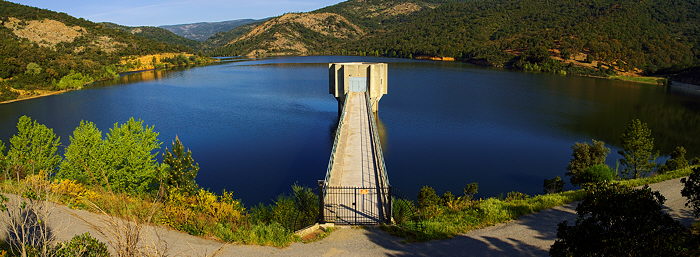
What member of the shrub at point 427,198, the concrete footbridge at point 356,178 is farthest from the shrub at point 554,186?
the concrete footbridge at point 356,178

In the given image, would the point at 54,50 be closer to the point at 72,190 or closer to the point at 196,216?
the point at 72,190

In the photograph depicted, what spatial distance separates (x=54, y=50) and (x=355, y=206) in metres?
121

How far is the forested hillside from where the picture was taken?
6850cm

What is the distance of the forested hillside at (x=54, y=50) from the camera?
68.5 meters

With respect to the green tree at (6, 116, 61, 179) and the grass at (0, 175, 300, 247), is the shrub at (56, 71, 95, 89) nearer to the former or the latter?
the green tree at (6, 116, 61, 179)

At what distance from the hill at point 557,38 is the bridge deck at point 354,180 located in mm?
85539

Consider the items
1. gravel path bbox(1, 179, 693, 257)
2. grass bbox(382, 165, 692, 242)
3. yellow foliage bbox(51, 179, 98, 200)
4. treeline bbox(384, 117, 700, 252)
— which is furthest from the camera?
yellow foliage bbox(51, 179, 98, 200)

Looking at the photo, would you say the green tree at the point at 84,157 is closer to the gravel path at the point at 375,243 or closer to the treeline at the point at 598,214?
the gravel path at the point at 375,243

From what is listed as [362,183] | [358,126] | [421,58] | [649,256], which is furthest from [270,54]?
[649,256]

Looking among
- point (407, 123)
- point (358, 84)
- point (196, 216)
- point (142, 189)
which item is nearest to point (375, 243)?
point (196, 216)

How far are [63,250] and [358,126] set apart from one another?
75.7 ft

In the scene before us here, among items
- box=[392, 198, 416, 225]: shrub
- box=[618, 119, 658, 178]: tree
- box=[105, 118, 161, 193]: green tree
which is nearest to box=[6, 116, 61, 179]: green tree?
box=[105, 118, 161, 193]: green tree

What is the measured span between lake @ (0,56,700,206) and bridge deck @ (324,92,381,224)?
3.65m

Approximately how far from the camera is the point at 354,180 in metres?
17.5
